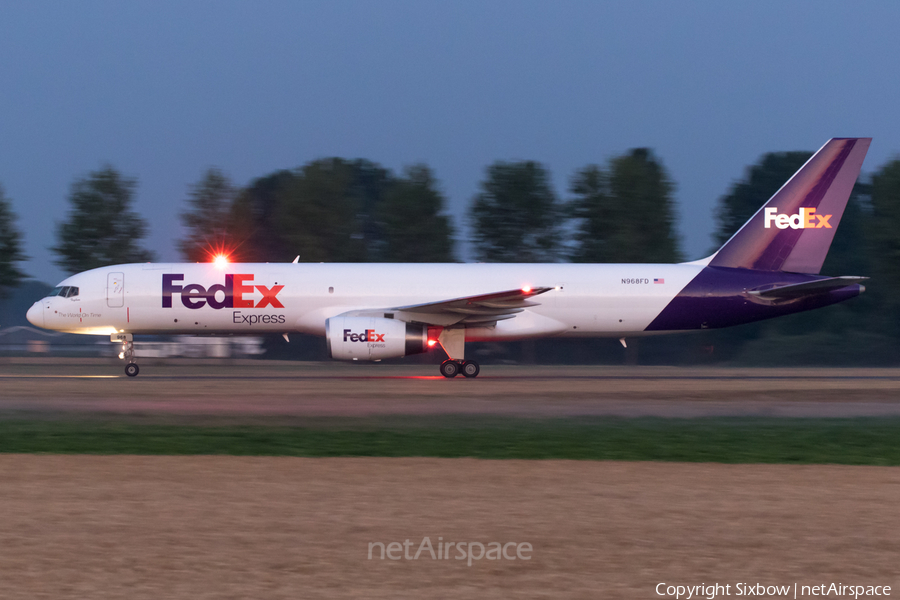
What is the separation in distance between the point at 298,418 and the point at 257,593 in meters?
9.17

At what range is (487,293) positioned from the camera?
24422 mm

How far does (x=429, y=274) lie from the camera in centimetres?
2530

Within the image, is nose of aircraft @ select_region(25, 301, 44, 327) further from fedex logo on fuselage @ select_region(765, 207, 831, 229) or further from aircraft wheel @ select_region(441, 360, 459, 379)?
fedex logo on fuselage @ select_region(765, 207, 831, 229)

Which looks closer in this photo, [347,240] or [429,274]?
[429,274]

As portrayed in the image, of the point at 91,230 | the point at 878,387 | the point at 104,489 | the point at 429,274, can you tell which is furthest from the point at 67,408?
the point at 91,230

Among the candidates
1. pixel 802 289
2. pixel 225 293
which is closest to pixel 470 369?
pixel 225 293

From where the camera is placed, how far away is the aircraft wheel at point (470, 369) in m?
24.7

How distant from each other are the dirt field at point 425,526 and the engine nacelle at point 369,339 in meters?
12.3

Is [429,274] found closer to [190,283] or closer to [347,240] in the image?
[190,283]

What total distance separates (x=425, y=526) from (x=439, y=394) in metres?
12.1

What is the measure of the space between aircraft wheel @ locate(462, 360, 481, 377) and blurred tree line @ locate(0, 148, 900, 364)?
625 inches
